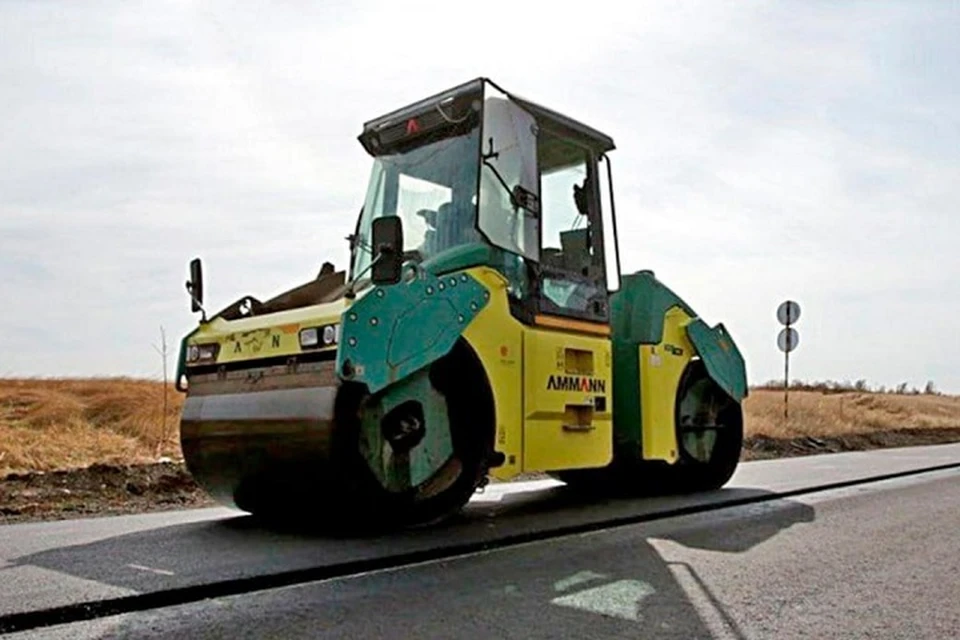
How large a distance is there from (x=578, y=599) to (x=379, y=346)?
1.72 metres

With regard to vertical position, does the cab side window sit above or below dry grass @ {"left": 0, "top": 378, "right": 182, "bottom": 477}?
above

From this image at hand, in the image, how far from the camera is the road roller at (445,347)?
5000mm

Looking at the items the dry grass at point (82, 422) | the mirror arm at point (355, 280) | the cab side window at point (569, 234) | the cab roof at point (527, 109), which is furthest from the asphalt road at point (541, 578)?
the dry grass at point (82, 422)

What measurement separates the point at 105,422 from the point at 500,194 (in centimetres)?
1038

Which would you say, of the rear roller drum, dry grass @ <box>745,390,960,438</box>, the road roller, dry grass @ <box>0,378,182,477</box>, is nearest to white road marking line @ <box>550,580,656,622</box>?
the road roller

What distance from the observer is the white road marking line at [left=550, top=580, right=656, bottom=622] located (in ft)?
12.1

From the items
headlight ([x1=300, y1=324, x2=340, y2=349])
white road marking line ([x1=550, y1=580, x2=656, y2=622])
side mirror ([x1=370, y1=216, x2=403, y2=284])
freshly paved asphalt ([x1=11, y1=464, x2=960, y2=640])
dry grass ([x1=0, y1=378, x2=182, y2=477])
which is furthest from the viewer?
dry grass ([x1=0, y1=378, x2=182, y2=477])

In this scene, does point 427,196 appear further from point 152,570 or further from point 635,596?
point 635,596

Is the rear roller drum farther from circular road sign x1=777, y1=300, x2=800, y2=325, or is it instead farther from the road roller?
circular road sign x1=777, y1=300, x2=800, y2=325

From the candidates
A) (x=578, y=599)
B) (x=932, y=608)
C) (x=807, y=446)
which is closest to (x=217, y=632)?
(x=578, y=599)

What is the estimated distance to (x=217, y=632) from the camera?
3293 millimetres

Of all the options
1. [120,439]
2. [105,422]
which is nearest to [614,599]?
[120,439]

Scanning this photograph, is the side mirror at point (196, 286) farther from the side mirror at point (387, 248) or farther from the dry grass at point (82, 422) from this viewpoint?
the dry grass at point (82, 422)

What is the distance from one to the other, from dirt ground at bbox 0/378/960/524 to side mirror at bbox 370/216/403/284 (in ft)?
10.8
